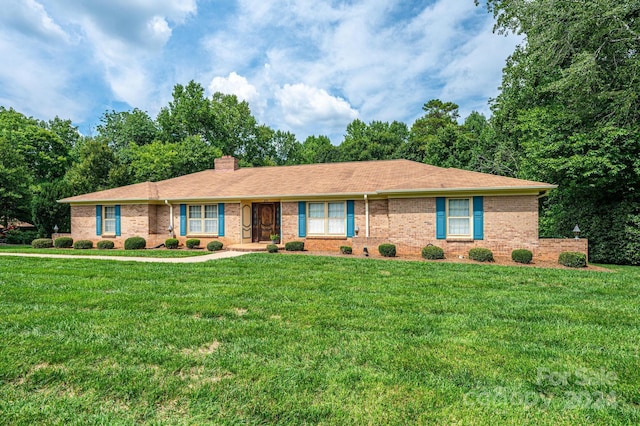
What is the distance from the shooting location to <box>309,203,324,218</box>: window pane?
15.3 metres

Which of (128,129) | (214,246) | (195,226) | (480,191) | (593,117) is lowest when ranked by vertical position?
(214,246)

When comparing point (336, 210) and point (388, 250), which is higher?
point (336, 210)

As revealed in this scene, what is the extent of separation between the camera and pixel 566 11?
12.7m

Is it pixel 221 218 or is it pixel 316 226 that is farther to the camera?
pixel 221 218

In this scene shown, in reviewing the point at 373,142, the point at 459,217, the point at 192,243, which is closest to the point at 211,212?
the point at 192,243

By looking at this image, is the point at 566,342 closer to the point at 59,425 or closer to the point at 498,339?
the point at 498,339

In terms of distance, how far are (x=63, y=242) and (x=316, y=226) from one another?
13.0m

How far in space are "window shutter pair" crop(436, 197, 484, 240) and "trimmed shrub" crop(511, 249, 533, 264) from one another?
4.71ft

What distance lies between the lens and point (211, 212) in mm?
16703

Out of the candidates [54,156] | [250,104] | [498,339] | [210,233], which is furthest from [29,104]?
[498,339]

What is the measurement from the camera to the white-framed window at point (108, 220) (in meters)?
17.3

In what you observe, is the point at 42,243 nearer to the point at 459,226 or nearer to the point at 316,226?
the point at 316,226

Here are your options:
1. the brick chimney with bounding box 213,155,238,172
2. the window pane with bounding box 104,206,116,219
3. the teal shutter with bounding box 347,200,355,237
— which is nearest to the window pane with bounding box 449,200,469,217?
the teal shutter with bounding box 347,200,355,237

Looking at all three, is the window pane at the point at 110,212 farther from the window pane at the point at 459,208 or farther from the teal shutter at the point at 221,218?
the window pane at the point at 459,208
